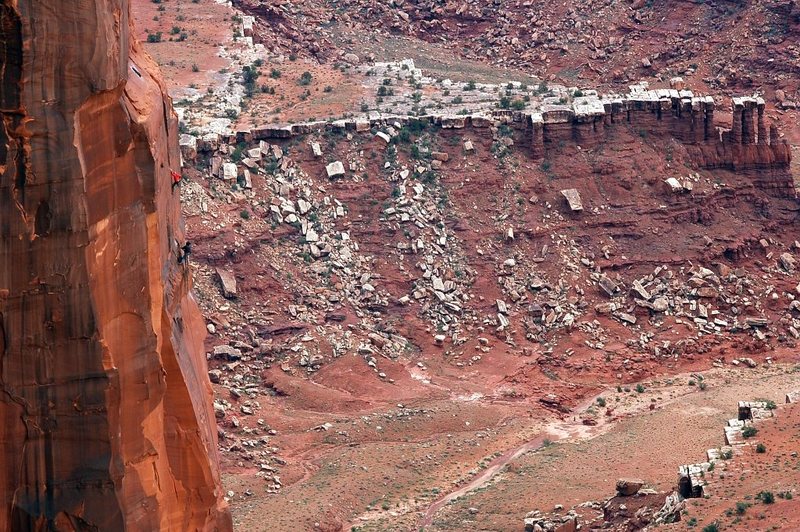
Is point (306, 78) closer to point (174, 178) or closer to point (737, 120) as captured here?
point (737, 120)

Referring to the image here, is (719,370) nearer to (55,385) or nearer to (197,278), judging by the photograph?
(197,278)

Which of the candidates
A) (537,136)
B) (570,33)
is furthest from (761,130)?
(570,33)

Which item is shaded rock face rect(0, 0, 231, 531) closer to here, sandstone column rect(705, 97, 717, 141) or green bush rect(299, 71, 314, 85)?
sandstone column rect(705, 97, 717, 141)

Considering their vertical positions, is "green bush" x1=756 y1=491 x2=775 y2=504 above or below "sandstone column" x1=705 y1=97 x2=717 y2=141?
below

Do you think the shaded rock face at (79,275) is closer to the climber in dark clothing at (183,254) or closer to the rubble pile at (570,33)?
the climber in dark clothing at (183,254)

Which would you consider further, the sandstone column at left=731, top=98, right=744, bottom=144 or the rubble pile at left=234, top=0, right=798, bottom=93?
the rubble pile at left=234, top=0, right=798, bottom=93

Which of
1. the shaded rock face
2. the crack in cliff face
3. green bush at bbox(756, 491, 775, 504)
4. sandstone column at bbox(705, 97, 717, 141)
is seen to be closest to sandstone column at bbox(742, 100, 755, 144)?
sandstone column at bbox(705, 97, 717, 141)

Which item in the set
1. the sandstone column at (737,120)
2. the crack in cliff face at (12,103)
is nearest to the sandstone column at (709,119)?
the sandstone column at (737,120)

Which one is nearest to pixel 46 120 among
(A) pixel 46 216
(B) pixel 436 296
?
(A) pixel 46 216
